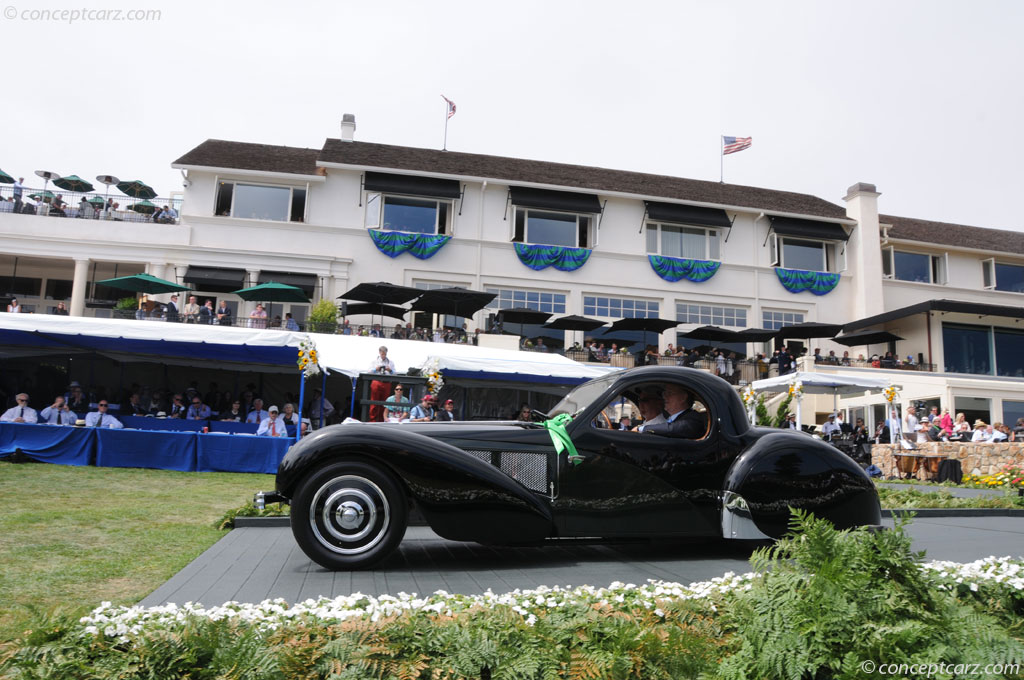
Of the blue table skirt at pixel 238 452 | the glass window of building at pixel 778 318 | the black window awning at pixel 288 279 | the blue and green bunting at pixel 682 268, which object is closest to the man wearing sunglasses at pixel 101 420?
the blue table skirt at pixel 238 452

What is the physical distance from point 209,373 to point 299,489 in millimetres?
17886

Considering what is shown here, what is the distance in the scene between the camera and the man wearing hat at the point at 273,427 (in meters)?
15.5

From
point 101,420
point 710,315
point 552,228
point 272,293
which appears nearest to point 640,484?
point 101,420

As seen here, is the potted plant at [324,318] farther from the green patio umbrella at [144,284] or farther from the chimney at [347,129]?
the chimney at [347,129]

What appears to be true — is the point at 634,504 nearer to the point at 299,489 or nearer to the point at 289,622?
the point at 299,489

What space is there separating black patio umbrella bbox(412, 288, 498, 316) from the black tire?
19405mm

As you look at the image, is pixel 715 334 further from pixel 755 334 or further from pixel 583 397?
pixel 583 397

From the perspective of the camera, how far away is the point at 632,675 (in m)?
2.84

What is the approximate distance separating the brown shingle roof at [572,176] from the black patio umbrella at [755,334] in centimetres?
726

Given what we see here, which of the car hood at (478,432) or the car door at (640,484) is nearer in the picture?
the car door at (640,484)

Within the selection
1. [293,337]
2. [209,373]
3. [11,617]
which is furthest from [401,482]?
[209,373]

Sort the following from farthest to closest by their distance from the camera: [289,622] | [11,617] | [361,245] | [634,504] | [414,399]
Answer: [361,245], [414,399], [634,504], [11,617], [289,622]

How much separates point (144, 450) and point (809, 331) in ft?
86.8

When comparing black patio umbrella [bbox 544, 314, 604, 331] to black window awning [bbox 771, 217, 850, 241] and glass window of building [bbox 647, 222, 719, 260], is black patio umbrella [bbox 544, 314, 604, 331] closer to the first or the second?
glass window of building [bbox 647, 222, 719, 260]
